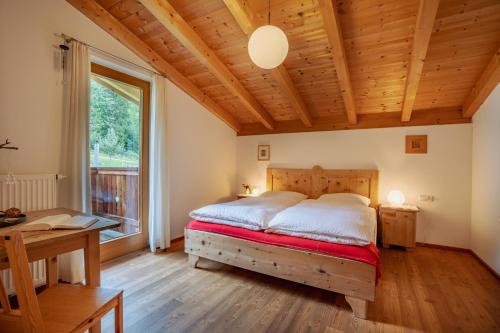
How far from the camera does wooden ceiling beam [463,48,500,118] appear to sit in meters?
2.42

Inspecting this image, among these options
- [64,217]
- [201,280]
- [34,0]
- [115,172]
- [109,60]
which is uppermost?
[34,0]

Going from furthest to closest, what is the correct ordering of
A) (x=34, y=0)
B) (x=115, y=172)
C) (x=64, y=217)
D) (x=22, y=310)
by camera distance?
1. (x=115, y=172)
2. (x=34, y=0)
3. (x=64, y=217)
4. (x=22, y=310)

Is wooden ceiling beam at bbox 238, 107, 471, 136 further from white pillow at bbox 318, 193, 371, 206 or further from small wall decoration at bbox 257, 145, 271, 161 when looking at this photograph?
white pillow at bbox 318, 193, 371, 206

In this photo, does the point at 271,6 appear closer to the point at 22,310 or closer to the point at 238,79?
the point at 238,79

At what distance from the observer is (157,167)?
10.2ft

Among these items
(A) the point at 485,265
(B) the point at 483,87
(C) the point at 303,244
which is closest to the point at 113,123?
(C) the point at 303,244

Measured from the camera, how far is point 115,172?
299cm

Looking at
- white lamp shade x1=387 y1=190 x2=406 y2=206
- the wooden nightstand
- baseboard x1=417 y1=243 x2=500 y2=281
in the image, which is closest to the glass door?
the wooden nightstand

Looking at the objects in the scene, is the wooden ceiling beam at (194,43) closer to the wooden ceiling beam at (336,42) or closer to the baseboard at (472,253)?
the wooden ceiling beam at (336,42)

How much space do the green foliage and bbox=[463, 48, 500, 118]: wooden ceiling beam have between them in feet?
13.6

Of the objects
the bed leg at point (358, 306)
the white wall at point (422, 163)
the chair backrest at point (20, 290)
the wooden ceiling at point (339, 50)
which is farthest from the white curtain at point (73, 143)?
the white wall at point (422, 163)

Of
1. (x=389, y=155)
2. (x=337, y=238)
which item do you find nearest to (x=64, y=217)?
(x=337, y=238)

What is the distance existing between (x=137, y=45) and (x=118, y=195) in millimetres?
1911

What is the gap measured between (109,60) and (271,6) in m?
1.89
